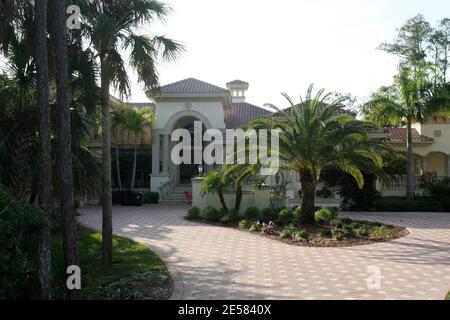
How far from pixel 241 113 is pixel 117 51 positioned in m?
25.9

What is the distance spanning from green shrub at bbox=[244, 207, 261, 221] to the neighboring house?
10.8 meters

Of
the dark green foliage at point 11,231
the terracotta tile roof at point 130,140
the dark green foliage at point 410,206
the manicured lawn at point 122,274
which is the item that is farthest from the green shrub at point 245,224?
the terracotta tile roof at point 130,140

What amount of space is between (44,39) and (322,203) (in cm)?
1876

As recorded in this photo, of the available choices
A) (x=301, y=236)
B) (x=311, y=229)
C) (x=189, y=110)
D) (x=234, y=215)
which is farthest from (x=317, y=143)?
(x=189, y=110)

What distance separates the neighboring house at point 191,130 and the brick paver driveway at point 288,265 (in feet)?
40.7

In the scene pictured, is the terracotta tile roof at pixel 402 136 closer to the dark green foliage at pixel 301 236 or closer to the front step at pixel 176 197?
the front step at pixel 176 197

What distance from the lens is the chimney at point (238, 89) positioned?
42.0 meters

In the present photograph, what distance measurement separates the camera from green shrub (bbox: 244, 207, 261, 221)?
63.4 ft

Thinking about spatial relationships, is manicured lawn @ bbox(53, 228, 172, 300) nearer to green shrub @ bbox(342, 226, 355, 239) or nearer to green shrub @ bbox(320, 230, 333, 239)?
green shrub @ bbox(320, 230, 333, 239)

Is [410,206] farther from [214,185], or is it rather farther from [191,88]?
[191,88]

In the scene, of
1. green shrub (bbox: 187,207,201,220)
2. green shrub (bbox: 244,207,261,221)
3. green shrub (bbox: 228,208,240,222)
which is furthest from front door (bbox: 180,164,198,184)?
green shrub (bbox: 244,207,261,221)

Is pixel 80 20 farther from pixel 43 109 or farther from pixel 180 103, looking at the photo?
pixel 180 103
